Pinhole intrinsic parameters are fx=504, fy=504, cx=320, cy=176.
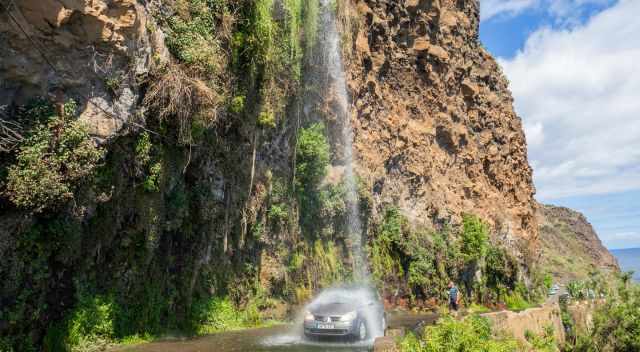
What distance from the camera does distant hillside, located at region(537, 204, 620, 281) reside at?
84062mm

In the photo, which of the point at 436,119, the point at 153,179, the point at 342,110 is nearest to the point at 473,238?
the point at 436,119

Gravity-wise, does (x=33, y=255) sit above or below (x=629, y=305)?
above

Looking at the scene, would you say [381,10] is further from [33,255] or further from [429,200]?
[33,255]

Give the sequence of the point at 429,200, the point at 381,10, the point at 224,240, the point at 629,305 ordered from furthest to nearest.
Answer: the point at 429,200, the point at 381,10, the point at 629,305, the point at 224,240

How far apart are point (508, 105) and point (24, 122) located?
3993 cm

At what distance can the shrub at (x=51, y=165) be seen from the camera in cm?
868

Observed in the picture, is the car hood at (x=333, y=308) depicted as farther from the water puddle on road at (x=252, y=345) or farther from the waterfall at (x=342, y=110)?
the waterfall at (x=342, y=110)

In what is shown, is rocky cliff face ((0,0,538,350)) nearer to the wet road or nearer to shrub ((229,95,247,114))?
shrub ((229,95,247,114))

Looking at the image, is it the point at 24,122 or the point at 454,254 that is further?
the point at 454,254

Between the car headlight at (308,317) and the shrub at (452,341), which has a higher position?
the car headlight at (308,317)

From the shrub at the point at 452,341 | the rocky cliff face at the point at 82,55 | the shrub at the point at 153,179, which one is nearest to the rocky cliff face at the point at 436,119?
the shrub at the point at 153,179

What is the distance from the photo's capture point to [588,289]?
24.7m

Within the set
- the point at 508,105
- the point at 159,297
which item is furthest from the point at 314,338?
the point at 508,105

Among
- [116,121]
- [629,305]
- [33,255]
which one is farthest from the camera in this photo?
[629,305]
